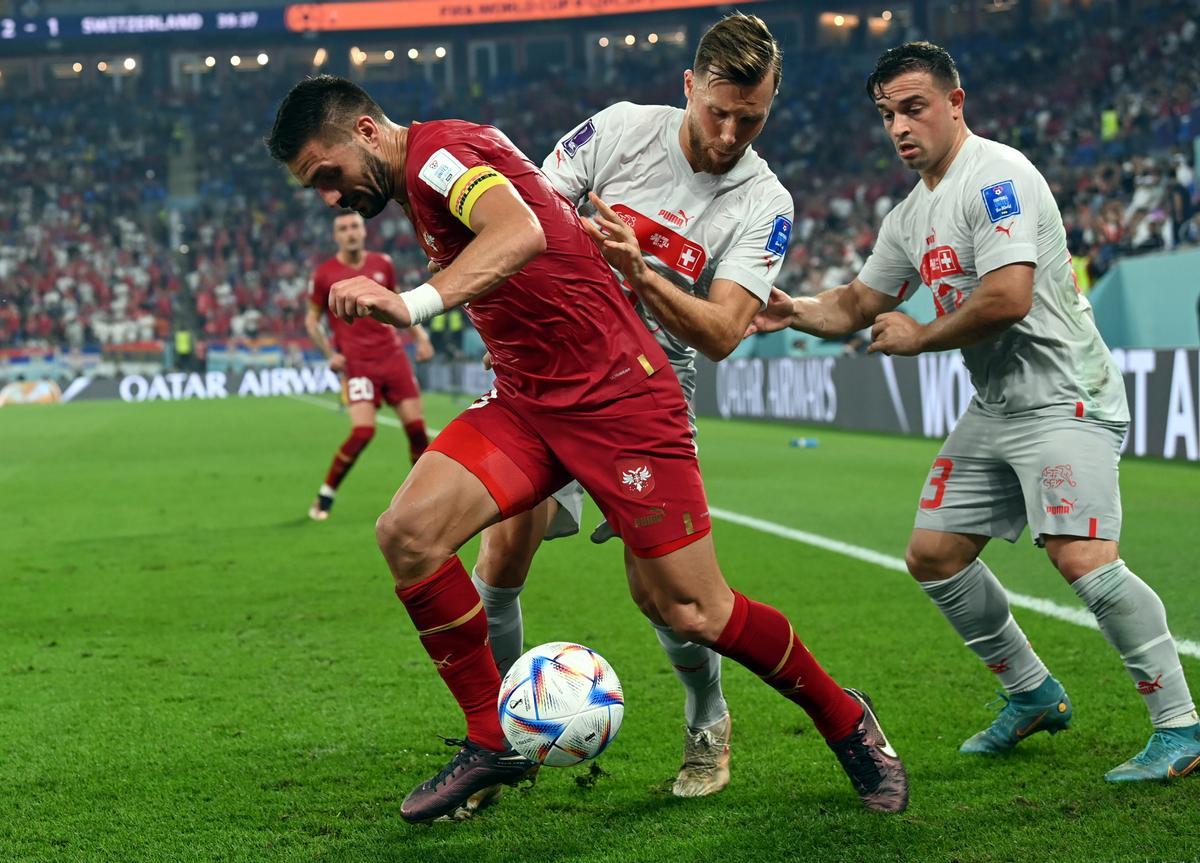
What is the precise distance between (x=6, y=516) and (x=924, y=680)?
8.40 metres

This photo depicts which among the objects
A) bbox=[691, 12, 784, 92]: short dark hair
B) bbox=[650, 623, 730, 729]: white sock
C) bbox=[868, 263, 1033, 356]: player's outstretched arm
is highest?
bbox=[691, 12, 784, 92]: short dark hair

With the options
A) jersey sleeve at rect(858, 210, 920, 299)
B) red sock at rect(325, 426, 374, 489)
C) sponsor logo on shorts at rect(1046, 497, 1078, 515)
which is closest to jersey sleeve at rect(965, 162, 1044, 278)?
jersey sleeve at rect(858, 210, 920, 299)

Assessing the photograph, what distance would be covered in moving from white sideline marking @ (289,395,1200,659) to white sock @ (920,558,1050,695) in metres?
1.30

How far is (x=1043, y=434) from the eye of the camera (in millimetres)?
3941

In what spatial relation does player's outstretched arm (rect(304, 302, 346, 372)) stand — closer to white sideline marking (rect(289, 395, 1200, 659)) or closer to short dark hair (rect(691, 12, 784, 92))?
white sideline marking (rect(289, 395, 1200, 659))

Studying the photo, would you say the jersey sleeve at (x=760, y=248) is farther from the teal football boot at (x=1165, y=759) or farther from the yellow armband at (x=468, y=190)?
the teal football boot at (x=1165, y=759)

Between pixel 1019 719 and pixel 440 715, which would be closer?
pixel 1019 719

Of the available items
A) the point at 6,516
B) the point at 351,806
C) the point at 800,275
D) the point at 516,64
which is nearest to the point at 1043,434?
the point at 351,806

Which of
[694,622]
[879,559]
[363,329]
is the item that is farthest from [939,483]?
[363,329]

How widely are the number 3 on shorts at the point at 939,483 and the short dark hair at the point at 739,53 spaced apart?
1271 millimetres

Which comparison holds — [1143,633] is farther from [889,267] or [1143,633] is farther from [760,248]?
[760,248]

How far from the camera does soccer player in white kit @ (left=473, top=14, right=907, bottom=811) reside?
12.4 ft

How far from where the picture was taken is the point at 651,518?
11.5ft

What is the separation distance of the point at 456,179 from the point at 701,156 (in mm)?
1009
